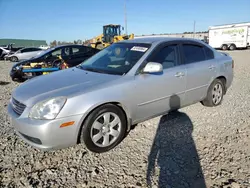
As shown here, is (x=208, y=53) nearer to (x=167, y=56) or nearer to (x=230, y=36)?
(x=167, y=56)

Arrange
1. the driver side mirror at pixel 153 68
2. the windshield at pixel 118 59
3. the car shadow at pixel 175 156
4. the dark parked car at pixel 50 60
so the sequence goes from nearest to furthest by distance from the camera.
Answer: the car shadow at pixel 175 156 → the driver side mirror at pixel 153 68 → the windshield at pixel 118 59 → the dark parked car at pixel 50 60

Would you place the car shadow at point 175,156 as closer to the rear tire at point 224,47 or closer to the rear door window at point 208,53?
the rear door window at point 208,53

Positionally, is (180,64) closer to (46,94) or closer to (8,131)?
(46,94)

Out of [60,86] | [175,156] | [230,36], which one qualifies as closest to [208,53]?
[175,156]

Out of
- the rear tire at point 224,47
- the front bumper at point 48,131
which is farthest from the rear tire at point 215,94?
the rear tire at point 224,47

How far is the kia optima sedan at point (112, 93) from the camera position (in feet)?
8.22

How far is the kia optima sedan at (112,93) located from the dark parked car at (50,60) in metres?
4.53

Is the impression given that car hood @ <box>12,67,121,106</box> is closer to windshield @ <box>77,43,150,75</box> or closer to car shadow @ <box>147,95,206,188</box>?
windshield @ <box>77,43,150,75</box>

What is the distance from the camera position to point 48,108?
248 cm

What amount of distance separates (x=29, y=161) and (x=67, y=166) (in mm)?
568

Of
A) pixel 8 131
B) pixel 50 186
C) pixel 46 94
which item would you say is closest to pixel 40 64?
pixel 8 131

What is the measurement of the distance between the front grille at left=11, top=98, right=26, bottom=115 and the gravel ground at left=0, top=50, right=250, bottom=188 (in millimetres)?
Result: 665

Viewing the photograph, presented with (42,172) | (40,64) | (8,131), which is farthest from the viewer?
(40,64)

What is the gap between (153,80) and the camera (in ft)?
10.6
